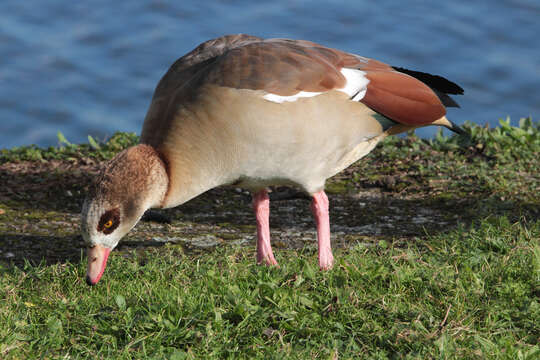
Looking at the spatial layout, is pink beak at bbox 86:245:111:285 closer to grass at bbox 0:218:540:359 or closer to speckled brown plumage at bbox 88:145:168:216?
grass at bbox 0:218:540:359

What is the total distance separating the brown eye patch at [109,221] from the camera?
429 centimetres

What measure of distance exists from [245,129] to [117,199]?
80 cm

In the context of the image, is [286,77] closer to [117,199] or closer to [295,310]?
[117,199]

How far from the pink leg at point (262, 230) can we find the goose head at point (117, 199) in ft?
2.66

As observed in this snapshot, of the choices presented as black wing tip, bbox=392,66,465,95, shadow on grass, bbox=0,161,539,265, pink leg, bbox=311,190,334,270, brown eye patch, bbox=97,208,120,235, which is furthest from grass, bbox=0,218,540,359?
black wing tip, bbox=392,66,465,95

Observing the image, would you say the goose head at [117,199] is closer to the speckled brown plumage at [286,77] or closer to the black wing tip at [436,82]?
the speckled brown plumage at [286,77]

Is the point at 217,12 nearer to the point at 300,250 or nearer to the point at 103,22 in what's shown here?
the point at 103,22

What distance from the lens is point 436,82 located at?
5227 millimetres

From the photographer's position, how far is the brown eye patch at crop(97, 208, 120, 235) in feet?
14.1

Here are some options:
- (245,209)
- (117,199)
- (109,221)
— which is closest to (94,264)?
(109,221)

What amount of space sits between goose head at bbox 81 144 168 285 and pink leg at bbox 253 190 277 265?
Answer: 31.9 inches

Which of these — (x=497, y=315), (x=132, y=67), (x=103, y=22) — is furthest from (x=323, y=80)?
(x=103, y=22)

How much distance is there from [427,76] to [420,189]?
139cm

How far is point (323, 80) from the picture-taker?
4.61 meters
